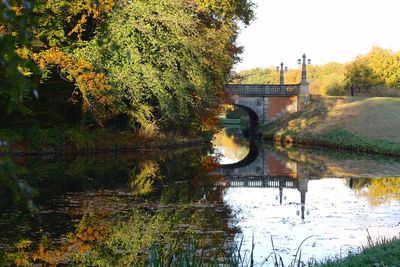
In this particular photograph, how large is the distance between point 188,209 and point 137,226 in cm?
221

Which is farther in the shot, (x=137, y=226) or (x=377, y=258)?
(x=137, y=226)

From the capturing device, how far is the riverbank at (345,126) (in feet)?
107

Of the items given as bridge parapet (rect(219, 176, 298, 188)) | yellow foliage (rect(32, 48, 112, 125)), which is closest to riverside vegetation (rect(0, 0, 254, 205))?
yellow foliage (rect(32, 48, 112, 125))

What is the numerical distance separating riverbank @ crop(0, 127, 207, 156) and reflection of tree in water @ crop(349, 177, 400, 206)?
42.4 feet

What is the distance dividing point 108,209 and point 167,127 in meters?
19.2

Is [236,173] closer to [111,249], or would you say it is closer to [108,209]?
[108,209]

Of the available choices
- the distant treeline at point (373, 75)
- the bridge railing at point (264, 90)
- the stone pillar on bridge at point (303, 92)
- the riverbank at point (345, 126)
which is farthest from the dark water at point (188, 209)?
the distant treeline at point (373, 75)

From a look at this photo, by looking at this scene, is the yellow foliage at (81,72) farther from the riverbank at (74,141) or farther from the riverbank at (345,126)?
the riverbank at (345,126)

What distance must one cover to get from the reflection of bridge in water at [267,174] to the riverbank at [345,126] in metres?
Answer: 6.42

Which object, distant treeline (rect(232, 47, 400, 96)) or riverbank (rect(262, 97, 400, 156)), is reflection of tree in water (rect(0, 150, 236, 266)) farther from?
distant treeline (rect(232, 47, 400, 96))

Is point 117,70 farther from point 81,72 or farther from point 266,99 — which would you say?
point 266,99

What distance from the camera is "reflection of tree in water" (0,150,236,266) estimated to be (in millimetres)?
8734

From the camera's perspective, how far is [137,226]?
10875mm

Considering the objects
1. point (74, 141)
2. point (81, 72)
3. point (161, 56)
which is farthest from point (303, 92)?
point (81, 72)
